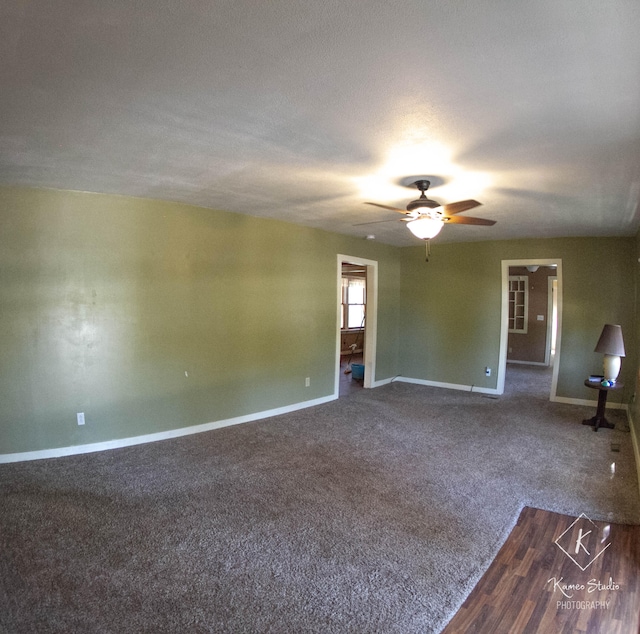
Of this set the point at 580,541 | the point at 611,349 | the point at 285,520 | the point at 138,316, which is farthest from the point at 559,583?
the point at 138,316

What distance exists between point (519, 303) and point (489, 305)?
3.95 m

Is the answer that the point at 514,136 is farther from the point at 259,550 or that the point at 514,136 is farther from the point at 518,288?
the point at 518,288

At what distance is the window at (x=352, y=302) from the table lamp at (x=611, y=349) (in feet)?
19.9

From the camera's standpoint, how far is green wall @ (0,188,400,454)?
3637 millimetres

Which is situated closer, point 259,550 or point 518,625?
point 518,625

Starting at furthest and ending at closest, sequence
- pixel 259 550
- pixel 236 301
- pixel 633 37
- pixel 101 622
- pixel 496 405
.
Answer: pixel 496 405 < pixel 236 301 < pixel 259 550 < pixel 101 622 < pixel 633 37

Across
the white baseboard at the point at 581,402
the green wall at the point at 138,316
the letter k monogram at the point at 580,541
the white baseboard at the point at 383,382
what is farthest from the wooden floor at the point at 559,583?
the white baseboard at the point at 383,382

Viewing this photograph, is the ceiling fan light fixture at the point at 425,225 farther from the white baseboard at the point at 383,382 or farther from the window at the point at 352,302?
the window at the point at 352,302

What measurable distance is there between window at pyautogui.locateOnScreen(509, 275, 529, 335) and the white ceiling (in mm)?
6793

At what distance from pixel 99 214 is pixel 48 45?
8.27 feet

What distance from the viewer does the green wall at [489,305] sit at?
564 centimetres

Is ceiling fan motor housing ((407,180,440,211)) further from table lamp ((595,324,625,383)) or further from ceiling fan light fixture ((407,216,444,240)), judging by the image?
table lamp ((595,324,625,383))

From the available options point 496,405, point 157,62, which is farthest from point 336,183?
point 496,405

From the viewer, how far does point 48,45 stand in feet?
5.17
